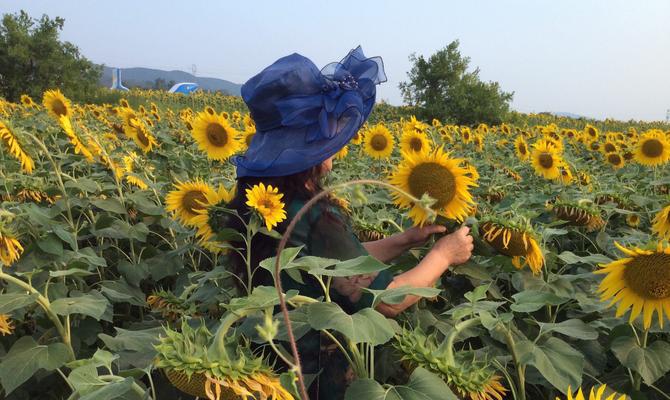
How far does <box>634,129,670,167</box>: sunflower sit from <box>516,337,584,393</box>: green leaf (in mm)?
4215

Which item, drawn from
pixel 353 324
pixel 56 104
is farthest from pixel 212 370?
pixel 56 104

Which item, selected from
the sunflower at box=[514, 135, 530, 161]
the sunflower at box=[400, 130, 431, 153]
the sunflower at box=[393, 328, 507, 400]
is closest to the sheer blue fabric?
the sunflower at box=[393, 328, 507, 400]

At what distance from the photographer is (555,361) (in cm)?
107

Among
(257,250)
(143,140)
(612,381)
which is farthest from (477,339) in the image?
(143,140)

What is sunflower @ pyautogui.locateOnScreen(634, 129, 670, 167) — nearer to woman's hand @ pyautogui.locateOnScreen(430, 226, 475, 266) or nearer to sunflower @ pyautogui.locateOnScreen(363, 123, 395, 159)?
sunflower @ pyautogui.locateOnScreen(363, 123, 395, 159)

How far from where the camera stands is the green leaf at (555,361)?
1.04 metres

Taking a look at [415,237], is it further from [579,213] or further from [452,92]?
[452,92]

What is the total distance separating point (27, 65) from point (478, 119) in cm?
1857

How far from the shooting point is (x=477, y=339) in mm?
1633

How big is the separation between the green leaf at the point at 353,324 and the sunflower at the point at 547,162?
126 inches

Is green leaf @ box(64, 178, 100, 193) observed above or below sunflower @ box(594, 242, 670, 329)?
below

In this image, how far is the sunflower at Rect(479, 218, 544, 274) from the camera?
4.59 feet

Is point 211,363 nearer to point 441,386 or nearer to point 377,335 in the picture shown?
point 377,335

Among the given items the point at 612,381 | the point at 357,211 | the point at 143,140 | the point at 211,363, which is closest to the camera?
the point at 211,363
